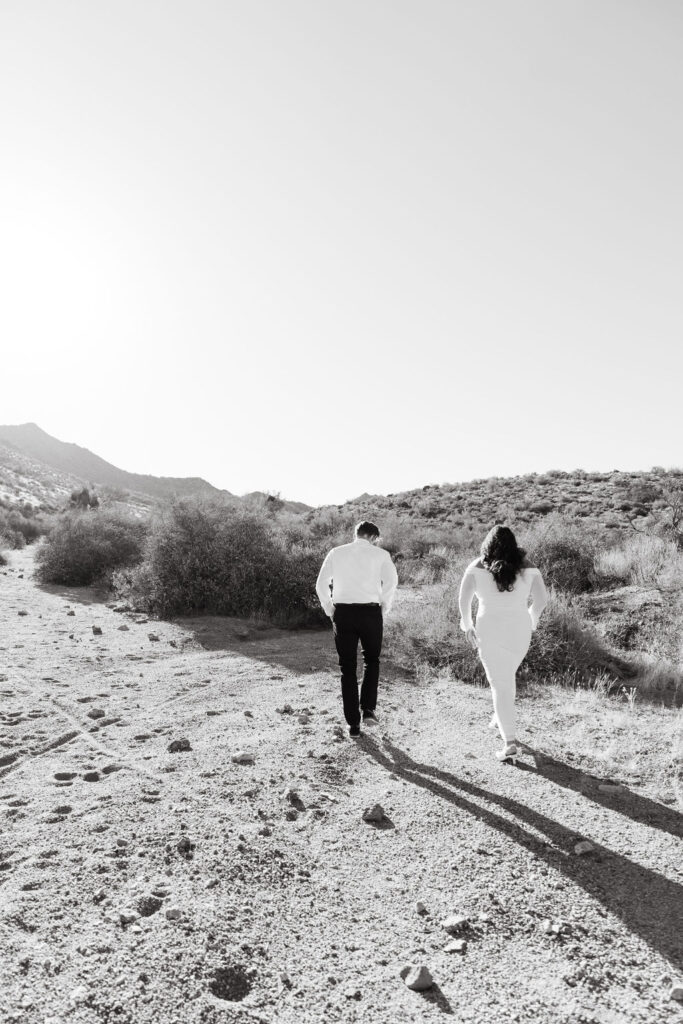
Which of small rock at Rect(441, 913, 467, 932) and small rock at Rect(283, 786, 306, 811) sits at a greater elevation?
small rock at Rect(441, 913, 467, 932)

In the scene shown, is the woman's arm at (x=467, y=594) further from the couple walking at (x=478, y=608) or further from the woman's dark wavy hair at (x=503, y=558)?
the woman's dark wavy hair at (x=503, y=558)

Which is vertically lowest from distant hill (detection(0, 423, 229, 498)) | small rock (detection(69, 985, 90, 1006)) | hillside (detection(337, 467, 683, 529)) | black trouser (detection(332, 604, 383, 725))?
small rock (detection(69, 985, 90, 1006))

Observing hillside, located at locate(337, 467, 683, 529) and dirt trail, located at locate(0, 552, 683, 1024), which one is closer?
dirt trail, located at locate(0, 552, 683, 1024)

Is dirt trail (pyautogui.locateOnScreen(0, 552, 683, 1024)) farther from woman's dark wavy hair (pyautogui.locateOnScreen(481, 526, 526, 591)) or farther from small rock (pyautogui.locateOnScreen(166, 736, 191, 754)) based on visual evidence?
woman's dark wavy hair (pyautogui.locateOnScreen(481, 526, 526, 591))

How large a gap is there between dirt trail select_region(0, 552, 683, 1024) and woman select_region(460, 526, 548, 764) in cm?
52

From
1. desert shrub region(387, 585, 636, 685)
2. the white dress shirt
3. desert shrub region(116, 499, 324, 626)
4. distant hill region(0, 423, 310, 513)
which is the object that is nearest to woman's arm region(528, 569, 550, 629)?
the white dress shirt

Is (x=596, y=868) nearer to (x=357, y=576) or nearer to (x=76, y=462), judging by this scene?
(x=357, y=576)

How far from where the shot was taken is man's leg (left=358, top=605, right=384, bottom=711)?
5855 mm

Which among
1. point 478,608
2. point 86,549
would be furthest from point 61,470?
point 478,608

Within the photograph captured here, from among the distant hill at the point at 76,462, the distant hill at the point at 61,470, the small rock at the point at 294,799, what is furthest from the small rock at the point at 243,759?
the distant hill at the point at 76,462

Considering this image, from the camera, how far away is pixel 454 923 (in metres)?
3.20

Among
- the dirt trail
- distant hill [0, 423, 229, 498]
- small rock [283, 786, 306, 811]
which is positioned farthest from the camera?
distant hill [0, 423, 229, 498]

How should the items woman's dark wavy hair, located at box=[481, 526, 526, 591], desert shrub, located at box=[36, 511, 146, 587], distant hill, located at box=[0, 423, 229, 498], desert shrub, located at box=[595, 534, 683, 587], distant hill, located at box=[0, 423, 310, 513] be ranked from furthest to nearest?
distant hill, located at box=[0, 423, 229, 498], distant hill, located at box=[0, 423, 310, 513], desert shrub, located at box=[36, 511, 146, 587], desert shrub, located at box=[595, 534, 683, 587], woman's dark wavy hair, located at box=[481, 526, 526, 591]

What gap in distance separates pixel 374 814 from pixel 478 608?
203 cm
